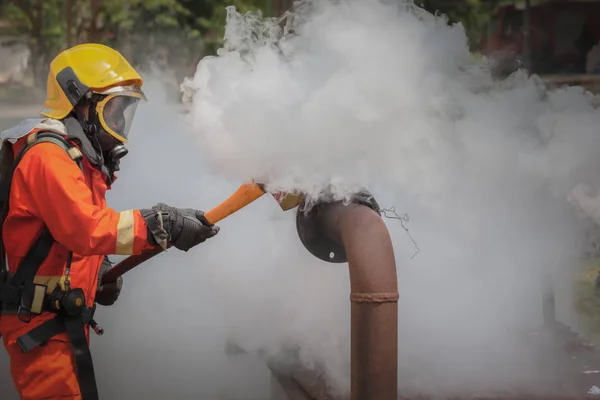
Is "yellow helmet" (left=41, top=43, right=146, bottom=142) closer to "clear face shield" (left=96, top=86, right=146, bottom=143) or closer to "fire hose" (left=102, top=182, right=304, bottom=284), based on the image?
"clear face shield" (left=96, top=86, right=146, bottom=143)

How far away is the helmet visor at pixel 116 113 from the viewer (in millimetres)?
2824

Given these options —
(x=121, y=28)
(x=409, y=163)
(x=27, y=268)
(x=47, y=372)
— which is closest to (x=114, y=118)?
(x=27, y=268)

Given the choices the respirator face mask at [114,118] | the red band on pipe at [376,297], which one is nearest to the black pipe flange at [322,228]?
the red band on pipe at [376,297]

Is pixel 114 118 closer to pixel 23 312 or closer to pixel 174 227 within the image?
pixel 174 227

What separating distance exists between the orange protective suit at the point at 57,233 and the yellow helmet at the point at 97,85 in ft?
0.61

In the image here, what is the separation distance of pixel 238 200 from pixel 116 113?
0.59 meters

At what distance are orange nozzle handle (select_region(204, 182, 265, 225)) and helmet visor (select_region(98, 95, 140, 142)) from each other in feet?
1.56

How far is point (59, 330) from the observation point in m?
2.76

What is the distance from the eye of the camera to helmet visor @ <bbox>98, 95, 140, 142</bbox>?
282 centimetres

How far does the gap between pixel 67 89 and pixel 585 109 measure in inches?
89.9

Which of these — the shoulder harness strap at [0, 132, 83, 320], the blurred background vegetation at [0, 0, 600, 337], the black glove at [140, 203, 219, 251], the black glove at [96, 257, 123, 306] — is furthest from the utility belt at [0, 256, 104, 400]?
the blurred background vegetation at [0, 0, 600, 337]

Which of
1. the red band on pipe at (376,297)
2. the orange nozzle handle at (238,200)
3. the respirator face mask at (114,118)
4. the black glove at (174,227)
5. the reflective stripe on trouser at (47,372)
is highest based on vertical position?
the respirator face mask at (114,118)

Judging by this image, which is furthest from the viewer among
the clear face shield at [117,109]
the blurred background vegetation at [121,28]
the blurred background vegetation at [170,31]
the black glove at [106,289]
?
the blurred background vegetation at [121,28]

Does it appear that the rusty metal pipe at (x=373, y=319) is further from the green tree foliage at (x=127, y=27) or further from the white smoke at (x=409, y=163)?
the green tree foliage at (x=127, y=27)
